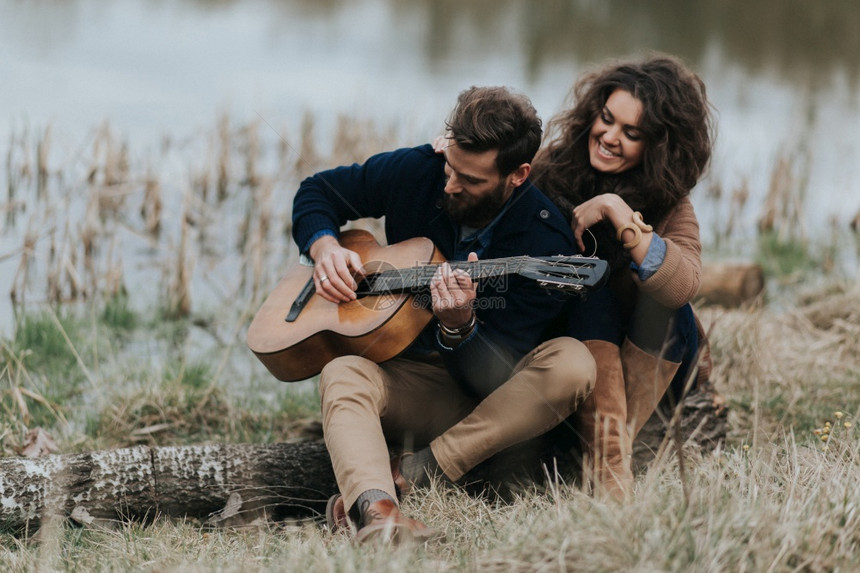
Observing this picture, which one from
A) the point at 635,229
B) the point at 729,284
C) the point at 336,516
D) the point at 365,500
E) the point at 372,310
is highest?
the point at 635,229

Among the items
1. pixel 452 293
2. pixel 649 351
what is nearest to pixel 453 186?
pixel 452 293

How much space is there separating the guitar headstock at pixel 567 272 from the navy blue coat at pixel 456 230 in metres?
0.15

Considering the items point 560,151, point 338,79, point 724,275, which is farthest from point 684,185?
point 338,79

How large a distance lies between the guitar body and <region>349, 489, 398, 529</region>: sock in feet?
1.70

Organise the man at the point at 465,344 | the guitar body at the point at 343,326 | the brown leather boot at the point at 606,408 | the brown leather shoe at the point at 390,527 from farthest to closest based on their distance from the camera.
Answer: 1. the brown leather boot at the point at 606,408
2. the guitar body at the point at 343,326
3. the man at the point at 465,344
4. the brown leather shoe at the point at 390,527

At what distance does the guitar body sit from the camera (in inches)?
120

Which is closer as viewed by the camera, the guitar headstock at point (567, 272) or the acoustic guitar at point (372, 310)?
the guitar headstock at point (567, 272)

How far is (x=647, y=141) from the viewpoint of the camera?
3.30 m

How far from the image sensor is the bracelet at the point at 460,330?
9.60 feet

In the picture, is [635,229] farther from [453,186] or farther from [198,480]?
[198,480]

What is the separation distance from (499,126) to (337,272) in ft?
2.43

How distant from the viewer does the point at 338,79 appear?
34.3 feet

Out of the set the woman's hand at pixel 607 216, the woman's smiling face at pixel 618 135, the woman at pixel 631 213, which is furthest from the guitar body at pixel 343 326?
the woman's smiling face at pixel 618 135

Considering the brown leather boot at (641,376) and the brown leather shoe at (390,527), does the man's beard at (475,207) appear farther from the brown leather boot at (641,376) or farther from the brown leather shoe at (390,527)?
the brown leather shoe at (390,527)
